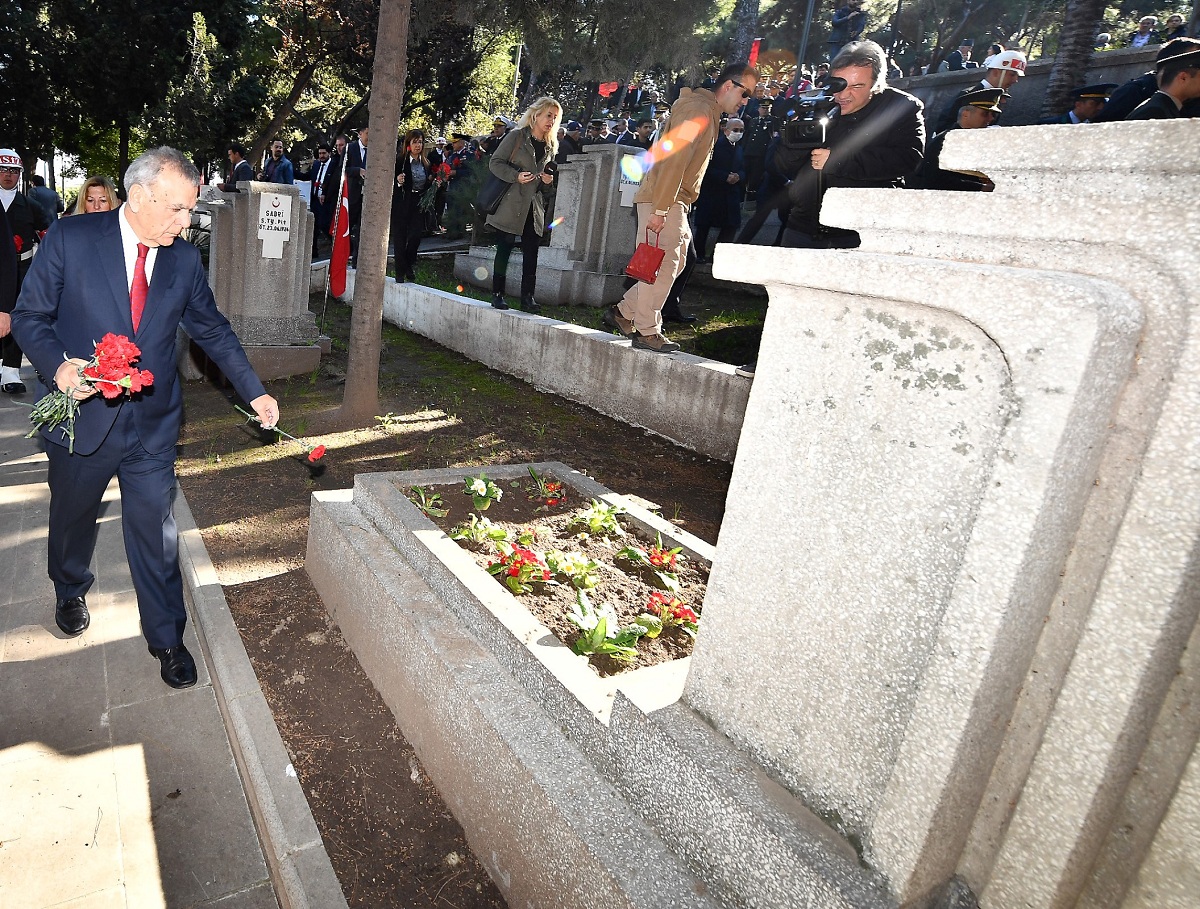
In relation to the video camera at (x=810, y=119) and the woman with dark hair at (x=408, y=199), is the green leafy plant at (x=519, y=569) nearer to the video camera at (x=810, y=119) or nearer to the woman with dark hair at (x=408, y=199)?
the video camera at (x=810, y=119)

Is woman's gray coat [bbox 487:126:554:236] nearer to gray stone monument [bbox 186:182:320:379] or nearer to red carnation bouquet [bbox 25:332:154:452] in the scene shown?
gray stone monument [bbox 186:182:320:379]

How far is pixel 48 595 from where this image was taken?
155 inches

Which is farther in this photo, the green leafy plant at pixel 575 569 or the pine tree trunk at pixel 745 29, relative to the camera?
the pine tree trunk at pixel 745 29

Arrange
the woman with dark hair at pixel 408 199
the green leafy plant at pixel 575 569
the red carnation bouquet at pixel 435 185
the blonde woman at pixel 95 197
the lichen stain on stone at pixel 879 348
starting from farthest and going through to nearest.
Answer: the red carnation bouquet at pixel 435 185 → the woman with dark hair at pixel 408 199 → the blonde woman at pixel 95 197 → the green leafy plant at pixel 575 569 → the lichen stain on stone at pixel 879 348

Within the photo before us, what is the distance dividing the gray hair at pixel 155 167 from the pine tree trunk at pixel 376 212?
9.65 ft

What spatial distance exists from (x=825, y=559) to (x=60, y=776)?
9.76 feet

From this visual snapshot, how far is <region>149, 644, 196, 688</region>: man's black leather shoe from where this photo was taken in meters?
3.37

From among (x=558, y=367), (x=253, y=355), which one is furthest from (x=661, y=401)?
(x=253, y=355)

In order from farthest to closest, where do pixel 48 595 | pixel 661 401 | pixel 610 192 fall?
pixel 610 192, pixel 661 401, pixel 48 595

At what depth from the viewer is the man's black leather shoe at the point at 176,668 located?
337cm

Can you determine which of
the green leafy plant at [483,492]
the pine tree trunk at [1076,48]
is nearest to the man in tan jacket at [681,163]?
the green leafy plant at [483,492]

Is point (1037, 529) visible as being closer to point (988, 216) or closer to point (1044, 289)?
point (1044, 289)

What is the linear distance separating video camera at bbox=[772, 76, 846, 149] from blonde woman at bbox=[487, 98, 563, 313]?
3.43 meters

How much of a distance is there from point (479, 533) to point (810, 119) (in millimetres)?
3593
